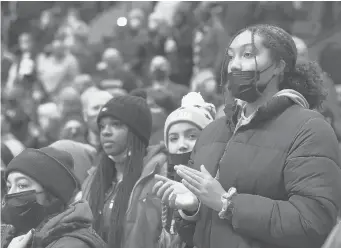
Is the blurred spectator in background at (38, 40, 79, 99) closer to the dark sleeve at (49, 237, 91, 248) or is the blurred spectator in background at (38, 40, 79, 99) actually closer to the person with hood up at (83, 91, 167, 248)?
the person with hood up at (83, 91, 167, 248)

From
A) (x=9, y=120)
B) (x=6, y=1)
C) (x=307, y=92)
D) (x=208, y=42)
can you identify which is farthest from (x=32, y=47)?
(x=307, y=92)

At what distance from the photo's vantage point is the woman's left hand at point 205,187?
3555 mm

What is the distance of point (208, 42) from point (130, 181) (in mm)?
4699

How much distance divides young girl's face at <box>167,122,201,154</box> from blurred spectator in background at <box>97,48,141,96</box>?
3.71 m

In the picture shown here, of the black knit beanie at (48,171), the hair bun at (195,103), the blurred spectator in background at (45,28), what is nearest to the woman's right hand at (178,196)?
the black knit beanie at (48,171)

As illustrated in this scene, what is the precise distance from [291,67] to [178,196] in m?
0.89

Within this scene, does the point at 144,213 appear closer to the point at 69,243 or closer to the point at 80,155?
the point at 69,243

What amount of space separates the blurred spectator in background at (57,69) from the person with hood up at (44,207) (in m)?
7.25

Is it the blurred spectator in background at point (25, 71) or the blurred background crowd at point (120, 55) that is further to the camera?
the blurred spectator in background at point (25, 71)

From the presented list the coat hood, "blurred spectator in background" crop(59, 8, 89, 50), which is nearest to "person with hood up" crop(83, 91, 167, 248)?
the coat hood

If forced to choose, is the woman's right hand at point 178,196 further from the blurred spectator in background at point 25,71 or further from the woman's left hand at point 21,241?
the blurred spectator in background at point 25,71

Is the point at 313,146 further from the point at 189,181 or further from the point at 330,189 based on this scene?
the point at 189,181

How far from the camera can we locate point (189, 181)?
11.8ft

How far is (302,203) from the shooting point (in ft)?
11.1
